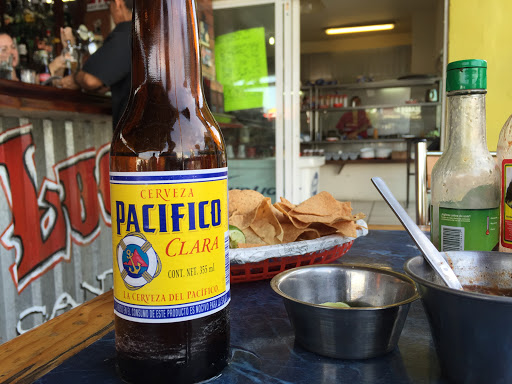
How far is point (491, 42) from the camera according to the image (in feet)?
9.96

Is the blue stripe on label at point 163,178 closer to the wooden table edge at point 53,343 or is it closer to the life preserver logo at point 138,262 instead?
the life preserver logo at point 138,262

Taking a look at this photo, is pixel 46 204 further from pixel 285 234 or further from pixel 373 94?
pixel 373 94

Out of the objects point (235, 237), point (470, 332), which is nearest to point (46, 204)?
point (235, 237)

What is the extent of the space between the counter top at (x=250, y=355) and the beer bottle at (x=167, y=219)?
37 mm

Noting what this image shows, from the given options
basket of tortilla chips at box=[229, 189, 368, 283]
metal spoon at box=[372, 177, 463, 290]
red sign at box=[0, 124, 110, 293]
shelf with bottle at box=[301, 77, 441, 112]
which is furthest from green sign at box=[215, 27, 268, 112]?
shelf with bottle at box=[301, 77, 441, 112]

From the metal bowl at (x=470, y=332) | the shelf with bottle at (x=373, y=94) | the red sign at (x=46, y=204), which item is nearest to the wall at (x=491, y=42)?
the red sign at (x=46, y=204)

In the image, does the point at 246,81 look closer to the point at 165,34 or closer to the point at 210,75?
the point at 210,75

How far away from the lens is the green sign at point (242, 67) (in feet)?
9.37

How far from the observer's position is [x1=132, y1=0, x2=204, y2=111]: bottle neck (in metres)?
0.47

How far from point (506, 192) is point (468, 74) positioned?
0.18 m

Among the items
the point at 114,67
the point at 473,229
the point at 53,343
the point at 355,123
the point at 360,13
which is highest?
the point at 360,13

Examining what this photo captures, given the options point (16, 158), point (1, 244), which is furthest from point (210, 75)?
point (1, 244)

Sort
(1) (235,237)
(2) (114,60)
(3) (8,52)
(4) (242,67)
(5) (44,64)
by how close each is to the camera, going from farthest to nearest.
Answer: (4) (242,67) → (5) (44,64) → (3) (8,52) → (2) (114,60) → (1) (235,237)

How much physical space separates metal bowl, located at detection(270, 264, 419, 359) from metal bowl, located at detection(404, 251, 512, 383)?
0.19 feet
